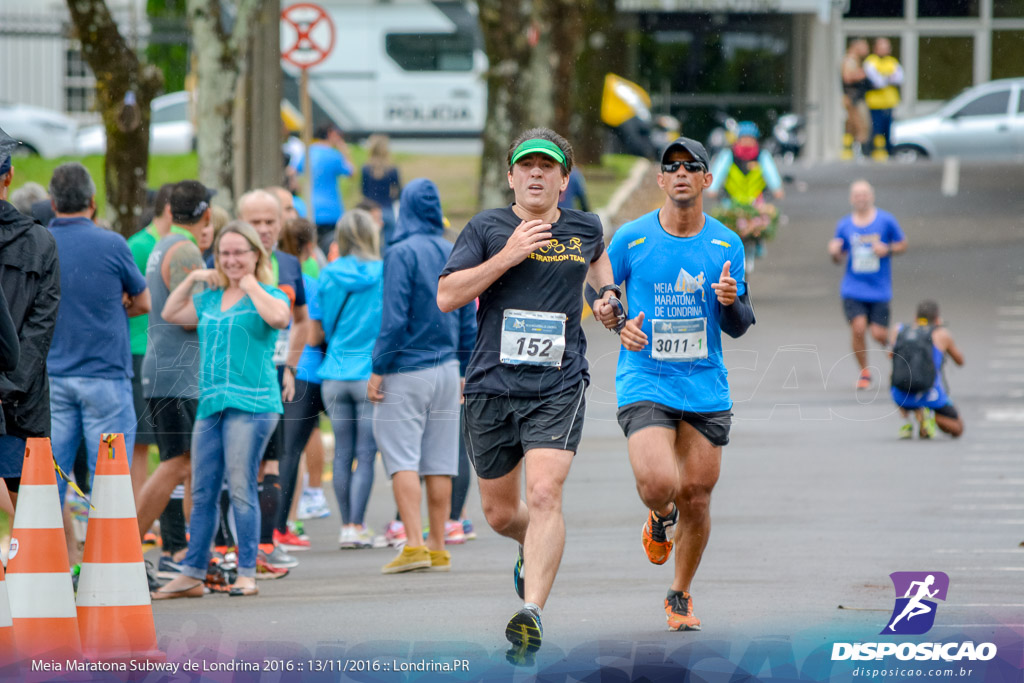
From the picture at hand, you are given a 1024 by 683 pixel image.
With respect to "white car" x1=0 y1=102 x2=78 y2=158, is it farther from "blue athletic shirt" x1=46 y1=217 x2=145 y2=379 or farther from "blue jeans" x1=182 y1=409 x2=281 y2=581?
"blue jeans" x1=182 y1=409 x2=281 y2=581

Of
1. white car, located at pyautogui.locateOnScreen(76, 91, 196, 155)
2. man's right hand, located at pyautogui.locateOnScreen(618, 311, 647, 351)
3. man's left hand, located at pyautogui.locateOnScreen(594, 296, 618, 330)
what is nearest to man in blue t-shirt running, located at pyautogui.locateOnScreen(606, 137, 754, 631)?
man's right hand, located at pyautogui.locateOnScreen(618, 311, 647, 351)

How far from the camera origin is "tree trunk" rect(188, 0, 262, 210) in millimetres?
13688

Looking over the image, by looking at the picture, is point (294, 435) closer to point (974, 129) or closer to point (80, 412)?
point (80, 412)

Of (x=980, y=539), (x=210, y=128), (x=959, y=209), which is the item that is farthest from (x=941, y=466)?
(x=959, y=209)

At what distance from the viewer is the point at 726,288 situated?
6.51 meters

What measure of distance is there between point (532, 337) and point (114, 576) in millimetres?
1906

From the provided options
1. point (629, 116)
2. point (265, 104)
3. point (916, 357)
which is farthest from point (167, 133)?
point (916, 357)

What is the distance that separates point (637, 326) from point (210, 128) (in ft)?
26.9

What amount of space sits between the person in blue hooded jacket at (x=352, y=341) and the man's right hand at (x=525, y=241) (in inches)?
118

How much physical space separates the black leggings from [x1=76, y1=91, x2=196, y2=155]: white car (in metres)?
20.8

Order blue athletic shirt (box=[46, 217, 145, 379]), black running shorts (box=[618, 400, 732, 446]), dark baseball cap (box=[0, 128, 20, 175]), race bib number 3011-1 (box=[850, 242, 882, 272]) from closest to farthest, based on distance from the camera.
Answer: dark baseball cap (box=[0, 128, 20, 175]) → black running shorts (box=[618, 400, 732, 446]) → blue athletic shirt (box=[46, 217, 145, 379]) → race bib number 3011-1 (box=[850, 242, 882, 272])

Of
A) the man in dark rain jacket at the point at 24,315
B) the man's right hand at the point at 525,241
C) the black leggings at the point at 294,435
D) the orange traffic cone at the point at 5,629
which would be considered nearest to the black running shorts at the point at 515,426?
the man's right hand at the point at 525,241

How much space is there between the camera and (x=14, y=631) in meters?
5.71

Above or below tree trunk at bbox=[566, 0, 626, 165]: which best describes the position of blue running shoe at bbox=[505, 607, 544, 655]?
below
